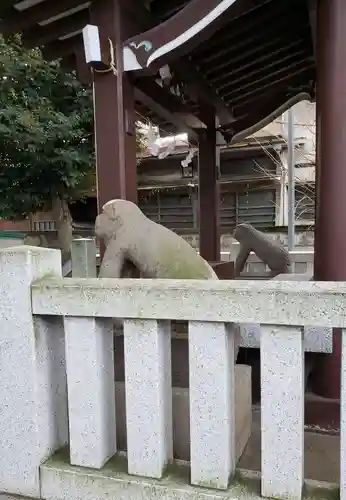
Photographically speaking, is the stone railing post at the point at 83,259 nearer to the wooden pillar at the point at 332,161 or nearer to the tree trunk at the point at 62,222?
the wooden pillar at the point at 332,161

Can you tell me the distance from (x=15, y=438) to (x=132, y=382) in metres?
0.56

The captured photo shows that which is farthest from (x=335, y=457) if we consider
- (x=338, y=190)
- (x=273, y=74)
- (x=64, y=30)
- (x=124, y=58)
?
(x=273, y=74)

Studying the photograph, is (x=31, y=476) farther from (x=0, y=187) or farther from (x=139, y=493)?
(x=0, y=187)

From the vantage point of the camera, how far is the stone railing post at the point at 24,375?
1664 millimetres

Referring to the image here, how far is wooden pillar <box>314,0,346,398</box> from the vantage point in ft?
8.68

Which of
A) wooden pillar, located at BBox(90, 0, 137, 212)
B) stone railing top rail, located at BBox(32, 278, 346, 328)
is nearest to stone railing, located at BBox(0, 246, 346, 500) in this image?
stone railing top rail, located at BBox(32, 278, 346, 328)

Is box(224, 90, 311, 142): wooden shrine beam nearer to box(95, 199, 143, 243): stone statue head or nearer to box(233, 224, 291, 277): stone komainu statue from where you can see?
box(233, 224, 291, 277): stone komainu statue

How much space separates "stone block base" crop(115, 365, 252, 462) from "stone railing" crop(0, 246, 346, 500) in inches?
9.4

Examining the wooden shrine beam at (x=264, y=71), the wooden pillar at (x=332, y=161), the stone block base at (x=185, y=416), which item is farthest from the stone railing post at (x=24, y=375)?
the wooden shrine beam at (x=264, y=71)

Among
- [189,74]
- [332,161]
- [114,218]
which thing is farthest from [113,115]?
[189,74]

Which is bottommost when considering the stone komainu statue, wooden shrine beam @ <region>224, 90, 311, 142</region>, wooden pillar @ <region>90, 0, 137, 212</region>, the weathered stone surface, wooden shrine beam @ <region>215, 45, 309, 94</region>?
the stone komainu statue

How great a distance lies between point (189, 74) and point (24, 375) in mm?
4163

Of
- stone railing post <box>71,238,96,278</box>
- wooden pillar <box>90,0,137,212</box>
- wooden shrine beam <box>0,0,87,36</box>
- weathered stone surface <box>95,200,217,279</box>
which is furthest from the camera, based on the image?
stone railing post <box>71,238,96,278</box>

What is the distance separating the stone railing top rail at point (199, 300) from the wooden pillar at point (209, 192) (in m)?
5.00
